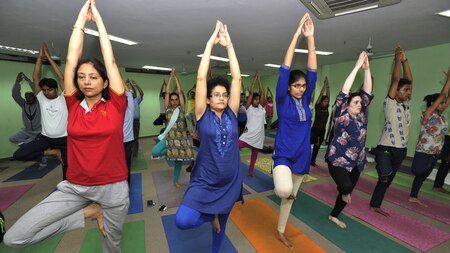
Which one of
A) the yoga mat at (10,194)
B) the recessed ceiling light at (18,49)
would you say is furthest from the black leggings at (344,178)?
the recessed ceiling light at (18,49)

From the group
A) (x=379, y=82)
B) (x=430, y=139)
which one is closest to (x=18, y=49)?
(x=430, y=139)

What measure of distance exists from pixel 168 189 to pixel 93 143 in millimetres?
2950

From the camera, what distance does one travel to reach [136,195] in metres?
4.09

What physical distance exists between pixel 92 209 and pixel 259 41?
5.17 meters

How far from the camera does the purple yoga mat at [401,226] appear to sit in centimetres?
275

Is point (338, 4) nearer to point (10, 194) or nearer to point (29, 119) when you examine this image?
point (10, 194)

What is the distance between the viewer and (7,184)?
4.74 metres

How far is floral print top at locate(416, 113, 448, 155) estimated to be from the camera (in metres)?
3.53

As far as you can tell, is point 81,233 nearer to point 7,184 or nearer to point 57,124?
point 57,124

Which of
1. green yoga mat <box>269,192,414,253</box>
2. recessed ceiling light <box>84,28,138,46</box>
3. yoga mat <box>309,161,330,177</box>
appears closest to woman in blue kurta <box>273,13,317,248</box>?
green yoga mat <box>269,192,414,253</box>

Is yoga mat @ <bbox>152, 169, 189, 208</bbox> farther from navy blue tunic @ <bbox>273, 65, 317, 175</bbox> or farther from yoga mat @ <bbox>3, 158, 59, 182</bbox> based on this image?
yoga mat @ <bbox>3, 158, 59, 182</bbox>

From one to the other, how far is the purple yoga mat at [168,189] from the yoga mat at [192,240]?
74 cm

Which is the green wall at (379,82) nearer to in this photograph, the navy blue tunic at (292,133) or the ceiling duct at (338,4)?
the ceiling duct at (338,4)

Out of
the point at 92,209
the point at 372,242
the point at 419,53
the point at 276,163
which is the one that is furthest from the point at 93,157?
A: the point at 419,53
